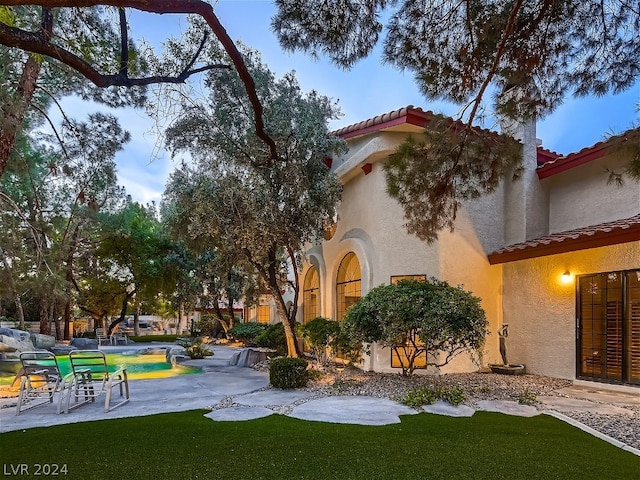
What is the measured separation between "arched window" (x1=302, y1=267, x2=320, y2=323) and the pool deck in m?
6.75

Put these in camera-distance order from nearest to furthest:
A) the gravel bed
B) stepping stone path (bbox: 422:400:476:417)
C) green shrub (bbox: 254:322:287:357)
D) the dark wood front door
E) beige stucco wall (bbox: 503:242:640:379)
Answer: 1. the gravel bed
2. stepping stone path (bbox: 422:400:476:417)
3. the dark wood front door
4. beige stucco wall (bbox: 503:242:640:379)
5. green shrub (bbox: 254:322:287:357)

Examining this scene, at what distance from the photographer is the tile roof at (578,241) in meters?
8.88

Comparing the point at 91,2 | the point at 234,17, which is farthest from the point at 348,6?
the point at 91,2

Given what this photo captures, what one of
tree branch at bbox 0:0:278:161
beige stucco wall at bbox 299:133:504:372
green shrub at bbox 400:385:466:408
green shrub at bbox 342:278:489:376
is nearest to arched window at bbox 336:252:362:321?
beige stucco wall at bbox 299:133:504:372

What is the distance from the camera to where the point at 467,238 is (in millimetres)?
12109

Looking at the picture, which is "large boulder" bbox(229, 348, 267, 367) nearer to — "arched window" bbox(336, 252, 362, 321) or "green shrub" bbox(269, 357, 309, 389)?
"arched window" bbox(336, 252, 362, 321)

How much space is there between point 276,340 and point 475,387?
810 cm

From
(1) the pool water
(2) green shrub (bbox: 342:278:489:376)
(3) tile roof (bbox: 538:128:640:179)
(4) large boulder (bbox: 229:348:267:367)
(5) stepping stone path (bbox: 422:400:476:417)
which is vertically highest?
(3) tile roof (bbox: 538:128:640:179)

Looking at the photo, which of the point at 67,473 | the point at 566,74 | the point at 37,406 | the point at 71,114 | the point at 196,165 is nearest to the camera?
the point at 67,473

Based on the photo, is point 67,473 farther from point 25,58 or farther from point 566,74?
point 566,74

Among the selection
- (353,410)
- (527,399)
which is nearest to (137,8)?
(353,410)

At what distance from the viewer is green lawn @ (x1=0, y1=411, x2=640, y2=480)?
4523mm

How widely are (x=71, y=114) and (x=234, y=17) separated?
593cm

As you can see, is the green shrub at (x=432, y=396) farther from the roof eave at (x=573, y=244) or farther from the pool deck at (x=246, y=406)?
the roof eave at (x=573, y=244)
